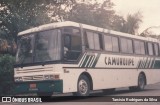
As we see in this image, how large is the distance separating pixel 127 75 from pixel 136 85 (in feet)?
4.70

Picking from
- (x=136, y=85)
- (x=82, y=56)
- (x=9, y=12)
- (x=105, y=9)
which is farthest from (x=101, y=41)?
(x=105, y=9)

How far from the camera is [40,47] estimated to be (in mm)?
13305

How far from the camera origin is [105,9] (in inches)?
1529

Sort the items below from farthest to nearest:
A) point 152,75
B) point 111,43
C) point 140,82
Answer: point 152,75
point 140,82
point 111,43

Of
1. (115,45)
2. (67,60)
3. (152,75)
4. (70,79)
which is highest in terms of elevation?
(115,45)

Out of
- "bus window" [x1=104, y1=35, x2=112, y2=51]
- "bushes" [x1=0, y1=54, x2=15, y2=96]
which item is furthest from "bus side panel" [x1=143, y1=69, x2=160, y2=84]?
"bushes" [x1=0, y1=54, x2=15, y2=96]

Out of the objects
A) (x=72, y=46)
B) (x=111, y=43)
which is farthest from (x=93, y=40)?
(x=72, y=46)

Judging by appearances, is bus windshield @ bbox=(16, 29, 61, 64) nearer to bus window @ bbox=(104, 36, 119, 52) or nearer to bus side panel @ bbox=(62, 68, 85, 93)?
bus side panel @ bbox=(62, 68, 85, 93)

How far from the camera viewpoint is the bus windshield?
12836 mm

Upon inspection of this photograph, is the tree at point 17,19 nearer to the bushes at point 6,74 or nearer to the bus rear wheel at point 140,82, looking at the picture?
the bushes at point 6,74

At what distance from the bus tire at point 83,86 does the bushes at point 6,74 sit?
4929mm

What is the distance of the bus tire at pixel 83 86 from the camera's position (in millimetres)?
13410

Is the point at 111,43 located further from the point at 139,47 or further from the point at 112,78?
the point at 139,47

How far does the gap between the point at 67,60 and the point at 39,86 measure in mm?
1499
